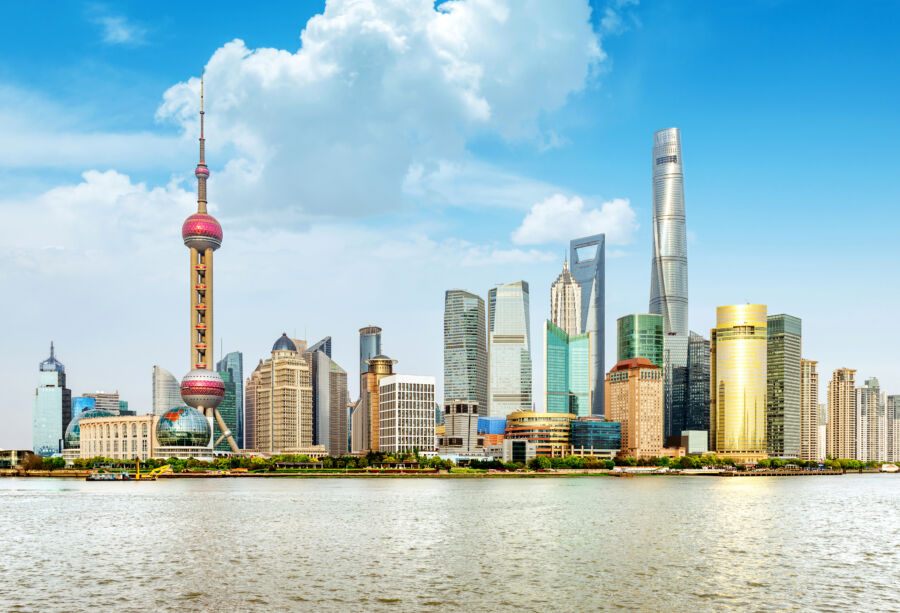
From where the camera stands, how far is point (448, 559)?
8444 centimetres

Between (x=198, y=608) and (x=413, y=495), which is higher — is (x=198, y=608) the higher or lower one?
the higher one

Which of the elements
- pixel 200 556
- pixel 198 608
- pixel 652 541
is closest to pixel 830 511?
pixel 652 541

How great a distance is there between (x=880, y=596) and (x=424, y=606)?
109 feet

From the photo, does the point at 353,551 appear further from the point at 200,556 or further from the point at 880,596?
the point at 880,596

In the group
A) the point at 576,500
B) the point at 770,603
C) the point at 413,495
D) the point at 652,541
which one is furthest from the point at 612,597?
the point at 413,495

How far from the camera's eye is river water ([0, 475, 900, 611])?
6456 centimetres

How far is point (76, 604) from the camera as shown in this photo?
63125 millimetres

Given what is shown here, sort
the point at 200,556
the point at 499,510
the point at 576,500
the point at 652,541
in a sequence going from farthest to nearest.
Result: 1. the point at 576,500
2. the point at 499,510
3. the point at 652,541
4. the point at 200,556

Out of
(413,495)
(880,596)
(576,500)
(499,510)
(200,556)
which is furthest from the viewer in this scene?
(413,495)

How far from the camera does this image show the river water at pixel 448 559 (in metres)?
64.6

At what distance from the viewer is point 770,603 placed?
2485 inches

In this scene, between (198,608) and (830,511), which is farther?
(830,511)

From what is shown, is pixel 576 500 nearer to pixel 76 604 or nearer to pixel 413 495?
pixel 413 495

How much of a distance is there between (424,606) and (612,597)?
1379 centimetres
